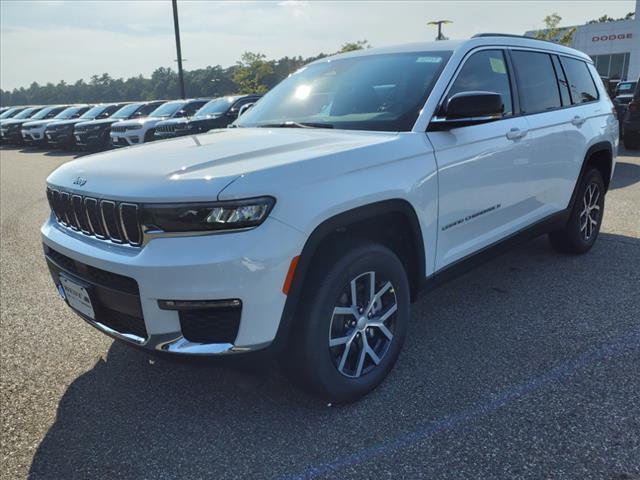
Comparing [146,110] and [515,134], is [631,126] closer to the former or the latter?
[515,134]

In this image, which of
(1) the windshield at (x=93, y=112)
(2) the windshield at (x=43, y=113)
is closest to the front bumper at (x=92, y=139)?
(1) the windshield at (x=93, y=112)

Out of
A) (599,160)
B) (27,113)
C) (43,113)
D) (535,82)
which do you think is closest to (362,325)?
(535,82)

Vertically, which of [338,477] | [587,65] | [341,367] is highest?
[587,65]

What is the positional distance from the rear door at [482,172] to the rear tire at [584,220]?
1.03 meters

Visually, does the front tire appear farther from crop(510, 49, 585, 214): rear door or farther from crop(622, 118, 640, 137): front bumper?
crop(622, 118, 640, 137): front bumper

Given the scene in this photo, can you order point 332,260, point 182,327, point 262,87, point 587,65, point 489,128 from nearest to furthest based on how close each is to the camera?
1. point 182,327
2. point 332,260
3. point 489,128
4. point 587,65
5. point 262,87

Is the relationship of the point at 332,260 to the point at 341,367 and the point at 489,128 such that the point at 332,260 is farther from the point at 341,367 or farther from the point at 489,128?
the point at 489,128

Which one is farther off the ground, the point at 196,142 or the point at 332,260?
the point at 196,142

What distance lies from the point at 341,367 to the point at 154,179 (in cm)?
128

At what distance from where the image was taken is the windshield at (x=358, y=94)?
10.4ft

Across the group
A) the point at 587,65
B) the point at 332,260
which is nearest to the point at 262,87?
the point at 587,65

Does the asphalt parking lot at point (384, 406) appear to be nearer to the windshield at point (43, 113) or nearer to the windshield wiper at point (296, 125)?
the windshield wiper at point (296, 125)

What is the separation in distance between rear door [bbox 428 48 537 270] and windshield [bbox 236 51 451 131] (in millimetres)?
199

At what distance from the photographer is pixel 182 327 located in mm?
2258
